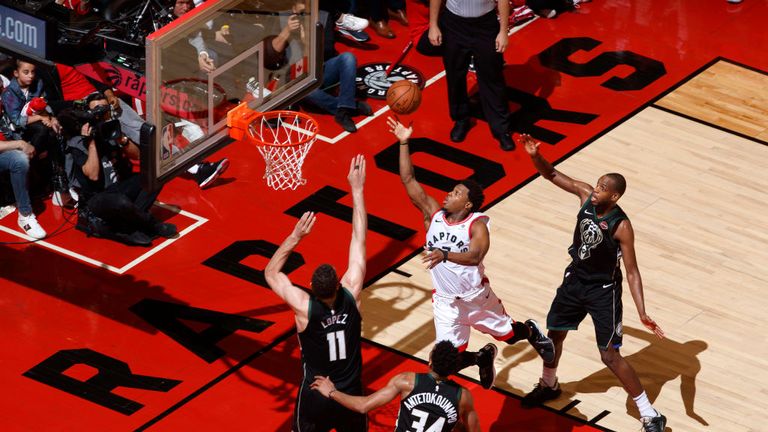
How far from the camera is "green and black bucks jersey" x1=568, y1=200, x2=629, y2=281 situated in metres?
11.5

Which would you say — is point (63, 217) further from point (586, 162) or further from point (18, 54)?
point (586, 162)

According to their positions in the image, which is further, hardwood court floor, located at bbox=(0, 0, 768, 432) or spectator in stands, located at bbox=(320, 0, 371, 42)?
spectator in stands, located at bbox=(320, 0, 371, 42)

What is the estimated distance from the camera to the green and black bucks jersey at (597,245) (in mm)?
11539

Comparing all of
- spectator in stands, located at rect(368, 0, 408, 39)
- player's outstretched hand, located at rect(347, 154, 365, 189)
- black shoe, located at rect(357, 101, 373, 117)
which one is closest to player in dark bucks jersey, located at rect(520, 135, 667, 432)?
player's outstretched hand, located at rect(347, 154, 365, 189)

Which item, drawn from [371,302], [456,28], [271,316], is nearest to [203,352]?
[271,316]

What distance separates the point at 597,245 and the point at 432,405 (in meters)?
2.22

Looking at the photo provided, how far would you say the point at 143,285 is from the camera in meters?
14.0

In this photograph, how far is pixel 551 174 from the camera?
11930 mm

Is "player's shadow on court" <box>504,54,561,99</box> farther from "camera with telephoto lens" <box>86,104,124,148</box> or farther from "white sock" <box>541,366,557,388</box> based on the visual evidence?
"white sock" <box>541,366,557,388</box>

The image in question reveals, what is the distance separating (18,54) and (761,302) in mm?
6911

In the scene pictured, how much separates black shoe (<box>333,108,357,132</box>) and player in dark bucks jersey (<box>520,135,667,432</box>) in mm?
4822

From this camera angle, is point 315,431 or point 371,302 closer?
point 315,431

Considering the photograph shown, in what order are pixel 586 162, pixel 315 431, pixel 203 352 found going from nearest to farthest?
1. pixel 315 431
2. pixel 203 352
3. pixel 586 162

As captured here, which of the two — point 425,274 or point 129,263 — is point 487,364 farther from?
point 129,263
